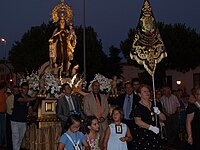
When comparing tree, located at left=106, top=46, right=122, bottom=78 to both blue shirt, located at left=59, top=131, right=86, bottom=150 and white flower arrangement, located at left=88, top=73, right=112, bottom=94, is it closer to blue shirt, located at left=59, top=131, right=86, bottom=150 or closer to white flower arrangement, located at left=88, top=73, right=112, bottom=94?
white flower arrangement, located at left=88, top=73, right=112, bottom=94

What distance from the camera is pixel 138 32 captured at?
8.03 m

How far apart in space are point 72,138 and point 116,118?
1195 millimetres

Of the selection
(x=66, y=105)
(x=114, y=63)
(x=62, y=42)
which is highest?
(x=114, y=63)

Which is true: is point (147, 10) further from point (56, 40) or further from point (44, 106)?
point (56, 40)

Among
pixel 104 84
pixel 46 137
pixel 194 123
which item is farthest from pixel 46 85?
pixel 194 123

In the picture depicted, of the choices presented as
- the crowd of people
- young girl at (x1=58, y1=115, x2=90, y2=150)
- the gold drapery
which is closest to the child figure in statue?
the crowd of people

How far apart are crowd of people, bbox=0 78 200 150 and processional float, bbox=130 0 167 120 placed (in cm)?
69

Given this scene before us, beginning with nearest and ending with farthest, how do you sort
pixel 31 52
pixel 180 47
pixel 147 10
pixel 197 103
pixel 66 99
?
pixel 197 103 → pixel 147 10 → pixel 66 99 → pixel 180 47 → pixel 31 52

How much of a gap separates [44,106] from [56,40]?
2625 millimetres

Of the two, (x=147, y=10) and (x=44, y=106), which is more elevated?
(x=147, y=10)

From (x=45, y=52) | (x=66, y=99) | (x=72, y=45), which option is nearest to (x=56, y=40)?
(x=72, y=45)

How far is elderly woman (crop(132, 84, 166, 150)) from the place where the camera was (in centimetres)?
631

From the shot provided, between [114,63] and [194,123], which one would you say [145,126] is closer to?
[194,123]

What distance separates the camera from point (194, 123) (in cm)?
691
